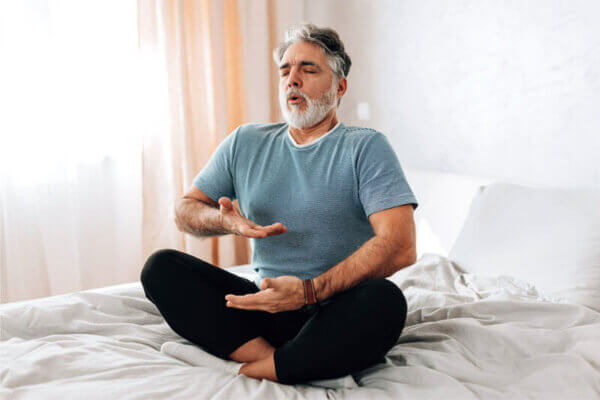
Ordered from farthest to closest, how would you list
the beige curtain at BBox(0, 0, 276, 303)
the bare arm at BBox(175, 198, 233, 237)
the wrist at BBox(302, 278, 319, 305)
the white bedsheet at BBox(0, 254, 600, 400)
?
the beige curtain at BBox(0, 0, 276, 303) < the bare arm at BBox(175, 198, 233, 237) < the wrist at BBox(302, 278, 319, 305) < the white bedsheet at BBox(0, 254, 600, 400)

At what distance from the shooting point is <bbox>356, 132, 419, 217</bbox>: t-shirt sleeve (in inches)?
48.0

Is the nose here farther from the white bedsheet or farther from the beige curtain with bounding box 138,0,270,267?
the beige curtain with bounding box 138,0,270,267

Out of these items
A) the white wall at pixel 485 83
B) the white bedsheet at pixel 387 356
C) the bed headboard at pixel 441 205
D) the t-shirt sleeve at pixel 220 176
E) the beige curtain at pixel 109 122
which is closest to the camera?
the white bedsheet at pixel 387 356

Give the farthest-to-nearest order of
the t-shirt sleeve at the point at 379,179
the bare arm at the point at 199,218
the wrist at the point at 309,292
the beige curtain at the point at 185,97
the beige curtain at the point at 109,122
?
the beige curtain at the point at 185,97, the beige curtain at the point at 109,122, the bare arm at the point at 199,218, the t-shirt sleeve at the point at 379,179, the wrist at the point at 309,292

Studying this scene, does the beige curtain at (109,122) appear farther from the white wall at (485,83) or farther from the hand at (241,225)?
the hand at (241,225)

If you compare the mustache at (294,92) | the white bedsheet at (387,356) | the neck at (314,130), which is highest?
the mustache at (294,92)

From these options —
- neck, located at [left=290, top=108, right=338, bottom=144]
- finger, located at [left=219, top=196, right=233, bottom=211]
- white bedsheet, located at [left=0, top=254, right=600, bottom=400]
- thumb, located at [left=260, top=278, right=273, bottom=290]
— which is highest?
neck, located at [left=290, top=108, right=338, bottom=144]


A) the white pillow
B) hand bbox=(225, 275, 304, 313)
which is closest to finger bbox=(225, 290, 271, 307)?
hand bbox=(225, 275, 304, 313)

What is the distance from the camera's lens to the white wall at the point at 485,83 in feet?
5.82

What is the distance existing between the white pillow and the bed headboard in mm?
158

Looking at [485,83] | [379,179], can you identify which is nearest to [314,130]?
[379,179]

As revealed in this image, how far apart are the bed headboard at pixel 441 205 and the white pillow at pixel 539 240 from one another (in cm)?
16

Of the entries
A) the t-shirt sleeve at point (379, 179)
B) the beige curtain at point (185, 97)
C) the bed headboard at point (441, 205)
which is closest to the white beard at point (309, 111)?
the t-shirt sleeve at point (379, 179)

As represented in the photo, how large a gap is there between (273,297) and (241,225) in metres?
0.26
